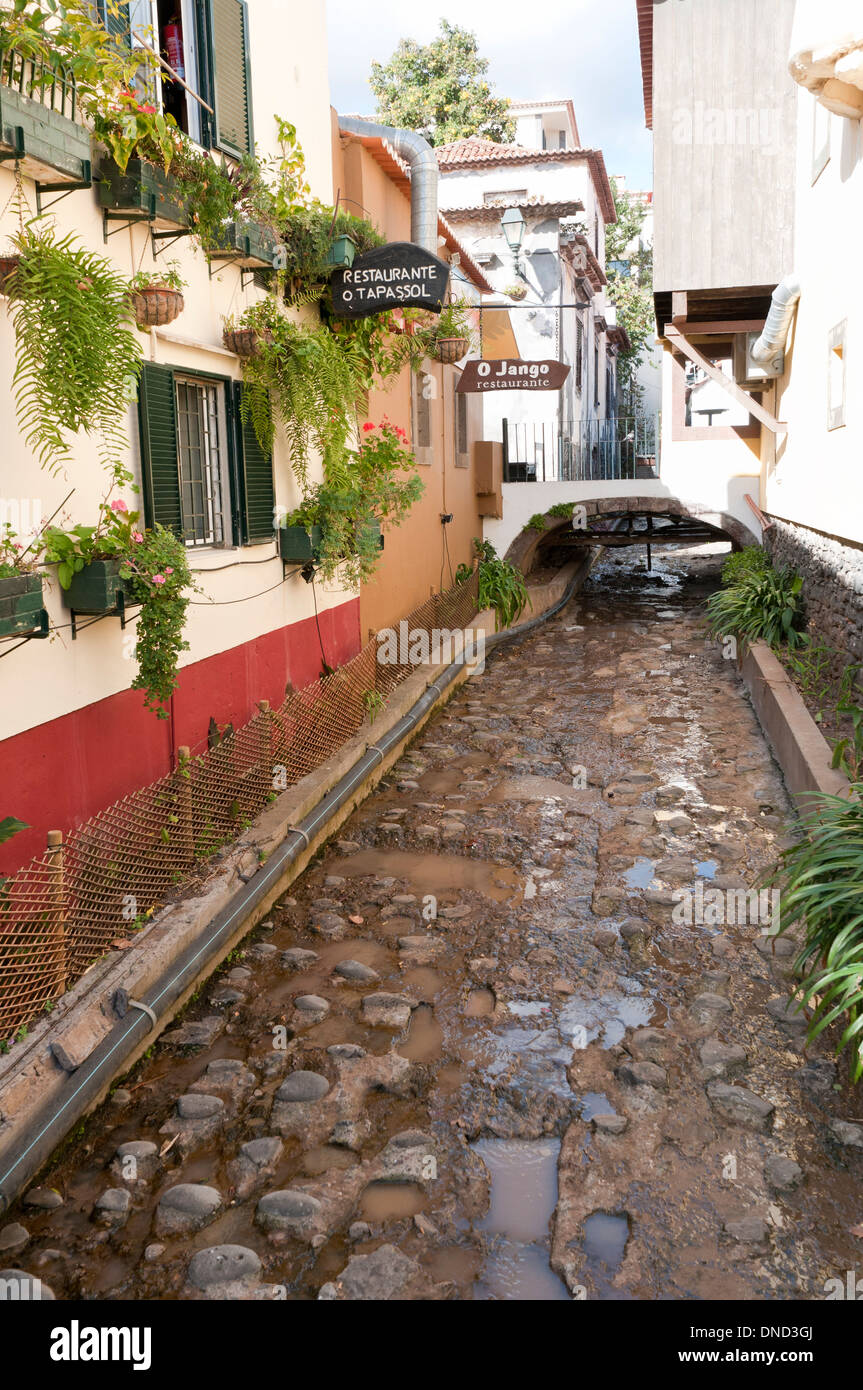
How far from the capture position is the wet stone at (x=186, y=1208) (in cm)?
394

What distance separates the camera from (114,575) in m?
5.72

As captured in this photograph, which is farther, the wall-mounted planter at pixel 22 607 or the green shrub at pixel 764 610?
the green shrub at pixel 764 610

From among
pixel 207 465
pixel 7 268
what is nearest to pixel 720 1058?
pixel 7 268

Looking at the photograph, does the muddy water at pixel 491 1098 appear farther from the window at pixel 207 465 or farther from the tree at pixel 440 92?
the tree at pixel 440 92

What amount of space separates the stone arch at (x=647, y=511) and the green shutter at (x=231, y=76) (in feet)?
35.8

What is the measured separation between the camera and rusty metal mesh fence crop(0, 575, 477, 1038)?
15.4ft

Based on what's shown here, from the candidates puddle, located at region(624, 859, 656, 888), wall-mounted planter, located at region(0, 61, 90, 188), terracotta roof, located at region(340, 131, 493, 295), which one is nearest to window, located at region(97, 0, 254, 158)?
wall-mounted planter, located at region(0, 61, 90, 188)

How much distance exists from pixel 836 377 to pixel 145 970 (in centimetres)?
769

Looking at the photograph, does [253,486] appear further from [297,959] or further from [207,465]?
[297,959]

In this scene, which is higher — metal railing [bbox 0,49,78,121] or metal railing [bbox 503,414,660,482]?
metal railing [bbox 0,49,78,121]

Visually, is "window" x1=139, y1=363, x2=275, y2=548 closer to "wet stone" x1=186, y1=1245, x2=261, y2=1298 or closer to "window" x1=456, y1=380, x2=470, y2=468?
"wet stone" x1=186, y1=1245, x2=261, y2=1298

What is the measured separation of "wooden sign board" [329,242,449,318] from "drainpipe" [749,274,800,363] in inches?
186

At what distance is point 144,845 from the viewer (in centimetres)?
593

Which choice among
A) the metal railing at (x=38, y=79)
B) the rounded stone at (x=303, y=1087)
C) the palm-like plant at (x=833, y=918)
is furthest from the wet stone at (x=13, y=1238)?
the metal railing at (x=38, y=79)
